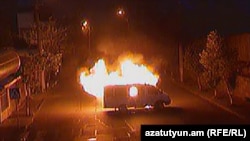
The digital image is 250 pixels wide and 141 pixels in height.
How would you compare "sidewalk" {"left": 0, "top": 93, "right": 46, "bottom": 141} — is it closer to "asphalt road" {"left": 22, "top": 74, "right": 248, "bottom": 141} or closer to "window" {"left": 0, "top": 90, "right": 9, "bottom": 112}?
"asphalt road" {"left": 22, "top": 74, "right": 248, "bottom": 141}

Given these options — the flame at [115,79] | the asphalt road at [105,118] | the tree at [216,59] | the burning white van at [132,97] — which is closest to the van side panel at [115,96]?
the burning white van at [132,97]

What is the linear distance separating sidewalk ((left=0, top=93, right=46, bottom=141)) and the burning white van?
14.8 feet

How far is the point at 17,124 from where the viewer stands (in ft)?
96.2

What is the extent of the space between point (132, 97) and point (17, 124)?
647 centimetres

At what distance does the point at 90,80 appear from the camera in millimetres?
46594

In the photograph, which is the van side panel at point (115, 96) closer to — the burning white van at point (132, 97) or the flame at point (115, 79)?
the burning white van at point (132, 97)

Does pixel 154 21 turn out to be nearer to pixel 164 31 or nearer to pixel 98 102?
pixel 164 31

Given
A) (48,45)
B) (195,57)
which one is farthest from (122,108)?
(48,45)

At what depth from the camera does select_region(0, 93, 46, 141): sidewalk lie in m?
25.5

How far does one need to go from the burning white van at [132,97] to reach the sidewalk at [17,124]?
4508mm

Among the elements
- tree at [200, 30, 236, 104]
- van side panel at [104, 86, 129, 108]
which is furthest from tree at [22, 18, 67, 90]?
tree at [200, 30, 236, 104]

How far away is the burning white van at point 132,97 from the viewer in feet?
103

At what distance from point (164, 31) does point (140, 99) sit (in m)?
37.0

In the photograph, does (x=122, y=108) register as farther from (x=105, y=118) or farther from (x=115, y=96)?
(x=105, y=118)
